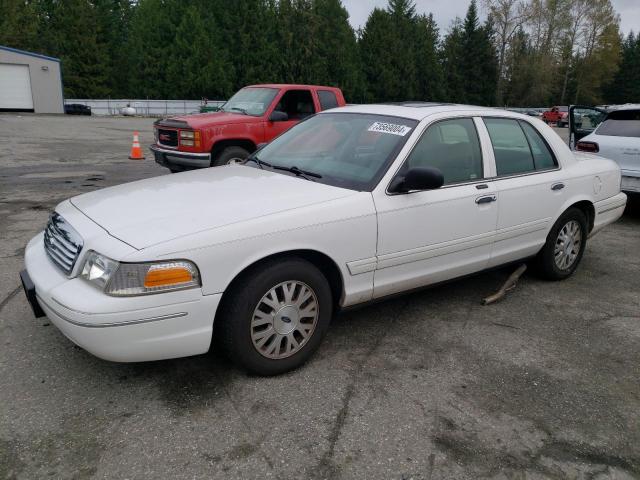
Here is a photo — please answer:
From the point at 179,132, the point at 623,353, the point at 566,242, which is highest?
the point at 179,132

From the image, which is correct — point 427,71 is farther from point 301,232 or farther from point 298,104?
point 301,232

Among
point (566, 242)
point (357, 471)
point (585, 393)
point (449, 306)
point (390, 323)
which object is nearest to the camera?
point (357, 471)

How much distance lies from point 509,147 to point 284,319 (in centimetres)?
243

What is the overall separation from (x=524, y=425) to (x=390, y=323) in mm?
1345

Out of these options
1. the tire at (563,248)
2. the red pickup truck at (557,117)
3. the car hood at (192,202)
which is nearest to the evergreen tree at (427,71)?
the red pickup truck at (557,117)

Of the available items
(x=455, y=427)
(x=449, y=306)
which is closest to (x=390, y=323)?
(x=449, y=306)

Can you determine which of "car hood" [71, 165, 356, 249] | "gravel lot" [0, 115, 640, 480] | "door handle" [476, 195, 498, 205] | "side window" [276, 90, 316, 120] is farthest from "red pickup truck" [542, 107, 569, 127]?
"car hood" [71, 165, 356, 249]

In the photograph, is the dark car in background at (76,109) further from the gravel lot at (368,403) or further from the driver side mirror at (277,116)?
the gravel lot at (368,403)

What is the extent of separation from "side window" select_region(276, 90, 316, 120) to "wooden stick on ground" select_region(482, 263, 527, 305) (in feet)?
18.6

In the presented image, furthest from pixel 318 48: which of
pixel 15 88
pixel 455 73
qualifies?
pixel 15 88

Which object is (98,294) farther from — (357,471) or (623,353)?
(623,353)

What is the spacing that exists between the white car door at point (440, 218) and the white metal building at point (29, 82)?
3934cm

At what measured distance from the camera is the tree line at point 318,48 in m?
50.9

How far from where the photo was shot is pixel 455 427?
278cm
